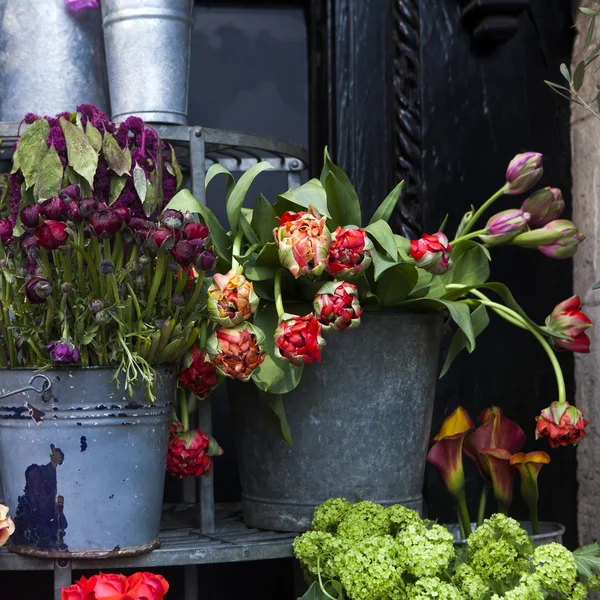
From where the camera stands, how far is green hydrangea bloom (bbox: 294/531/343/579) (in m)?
1.30

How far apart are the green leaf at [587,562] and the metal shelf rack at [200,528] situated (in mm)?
428

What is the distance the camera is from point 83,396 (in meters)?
1.34

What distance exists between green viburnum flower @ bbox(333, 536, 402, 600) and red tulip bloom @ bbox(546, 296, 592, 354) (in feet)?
1.56

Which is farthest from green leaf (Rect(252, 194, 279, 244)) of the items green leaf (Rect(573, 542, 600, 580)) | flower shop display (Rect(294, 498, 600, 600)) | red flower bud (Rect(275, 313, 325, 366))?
→ green leaf (Rect(573, 542, 600, 580))

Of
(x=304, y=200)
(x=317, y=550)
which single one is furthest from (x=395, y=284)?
(x=317, y=550)

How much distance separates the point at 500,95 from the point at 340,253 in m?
0.76

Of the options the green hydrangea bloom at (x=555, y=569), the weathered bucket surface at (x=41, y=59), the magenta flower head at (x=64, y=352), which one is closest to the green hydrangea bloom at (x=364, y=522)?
the green hydrangea bloom at (x=555, y=569)

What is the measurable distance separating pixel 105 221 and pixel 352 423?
0.51 m

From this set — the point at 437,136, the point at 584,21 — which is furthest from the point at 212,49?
the point at 584,21

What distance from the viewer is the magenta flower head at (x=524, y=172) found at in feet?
4.95

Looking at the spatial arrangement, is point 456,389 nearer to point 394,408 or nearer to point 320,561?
point 394,408

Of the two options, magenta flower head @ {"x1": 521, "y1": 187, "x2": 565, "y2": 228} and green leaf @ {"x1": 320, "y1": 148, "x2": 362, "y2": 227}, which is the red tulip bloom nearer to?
magenta flower head @ {"x1": 521, "y1": 187, "x2": 565, "y2": 228}

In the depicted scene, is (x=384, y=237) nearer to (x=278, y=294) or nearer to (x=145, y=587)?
(x=278, y=294)

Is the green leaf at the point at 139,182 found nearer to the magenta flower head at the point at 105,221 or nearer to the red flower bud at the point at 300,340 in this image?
the magenta flower head at the point at 105,221
